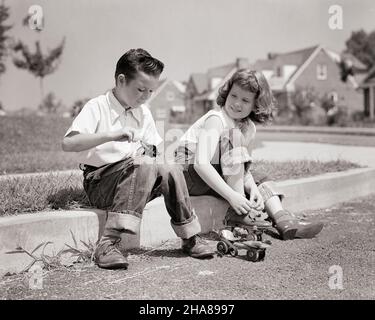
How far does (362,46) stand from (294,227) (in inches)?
2883

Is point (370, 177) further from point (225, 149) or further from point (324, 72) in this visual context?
point (324, 72)

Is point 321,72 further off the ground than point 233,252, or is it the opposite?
point 321,72

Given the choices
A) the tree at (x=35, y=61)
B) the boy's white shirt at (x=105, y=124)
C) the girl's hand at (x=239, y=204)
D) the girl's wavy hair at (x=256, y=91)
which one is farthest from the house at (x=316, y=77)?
the boy's white shirt at (x=105, y=124)

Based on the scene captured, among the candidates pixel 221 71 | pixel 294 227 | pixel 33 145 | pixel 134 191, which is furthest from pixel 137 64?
pixel 221 71

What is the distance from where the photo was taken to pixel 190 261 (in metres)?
2.91

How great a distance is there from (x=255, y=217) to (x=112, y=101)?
1111 millimetres

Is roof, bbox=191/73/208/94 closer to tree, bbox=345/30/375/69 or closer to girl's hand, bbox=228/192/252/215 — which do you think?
tree, bbox=345/30/375/69

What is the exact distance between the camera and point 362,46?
7119cm

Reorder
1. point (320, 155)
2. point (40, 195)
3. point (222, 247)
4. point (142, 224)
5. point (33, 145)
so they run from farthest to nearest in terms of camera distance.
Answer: point (33, 145)
point (320, 155)
point (142, 224)
point (40, 195)
point (222, 247)

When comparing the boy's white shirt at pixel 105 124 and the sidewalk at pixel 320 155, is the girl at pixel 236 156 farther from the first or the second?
the sidewalk at pixel 320 155

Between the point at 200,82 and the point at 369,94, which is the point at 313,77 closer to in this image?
the point at 369,94

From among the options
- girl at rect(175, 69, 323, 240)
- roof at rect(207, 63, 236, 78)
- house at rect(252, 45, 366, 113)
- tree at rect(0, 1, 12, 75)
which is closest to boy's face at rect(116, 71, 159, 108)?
girl at rect(175, 69, 323, 240)

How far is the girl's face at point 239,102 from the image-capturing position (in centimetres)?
348
